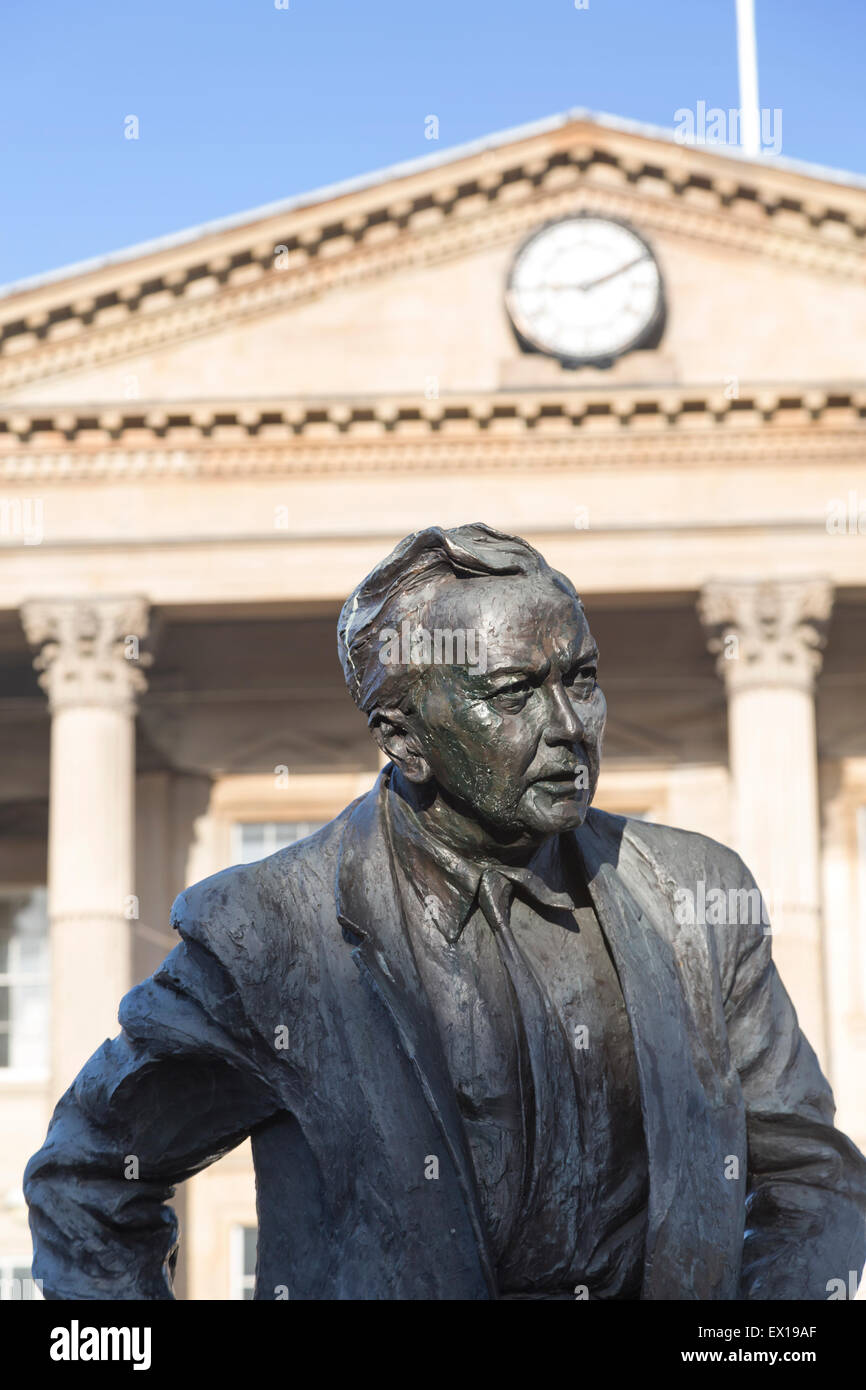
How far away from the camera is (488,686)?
204 cm

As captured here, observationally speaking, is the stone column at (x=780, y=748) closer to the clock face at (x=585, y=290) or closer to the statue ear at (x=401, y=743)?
the clock face at (x=585, y=290)

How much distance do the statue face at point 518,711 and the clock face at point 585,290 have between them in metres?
22.1

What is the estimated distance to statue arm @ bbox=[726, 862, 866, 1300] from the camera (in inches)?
80.6

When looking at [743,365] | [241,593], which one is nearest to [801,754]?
[743,365]

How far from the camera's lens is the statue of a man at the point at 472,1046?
1.99 m

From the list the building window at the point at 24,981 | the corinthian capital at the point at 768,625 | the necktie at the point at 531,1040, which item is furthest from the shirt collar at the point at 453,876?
the building window at the point at 24,981

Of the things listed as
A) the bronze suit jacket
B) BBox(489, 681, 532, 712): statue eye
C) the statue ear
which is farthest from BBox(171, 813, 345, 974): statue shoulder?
BBox(489, 681, 532, 712): statue eye

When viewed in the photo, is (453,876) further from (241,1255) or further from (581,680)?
(241,1255)

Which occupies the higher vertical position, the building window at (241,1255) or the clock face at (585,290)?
the clock face at (585,290)

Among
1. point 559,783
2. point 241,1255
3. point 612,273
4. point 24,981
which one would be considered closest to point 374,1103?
point 559,783

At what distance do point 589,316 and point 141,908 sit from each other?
8130 mm

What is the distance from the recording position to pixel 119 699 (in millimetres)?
22844

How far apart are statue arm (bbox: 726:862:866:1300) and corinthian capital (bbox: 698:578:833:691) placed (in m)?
20.9
